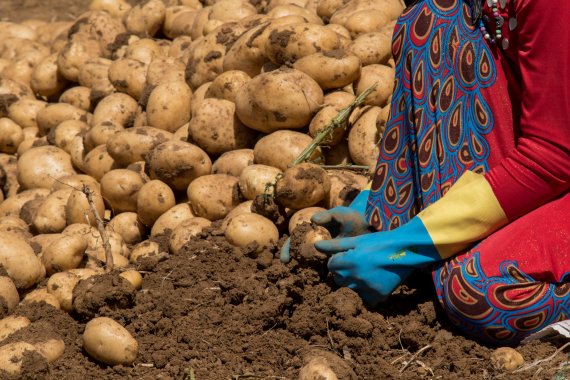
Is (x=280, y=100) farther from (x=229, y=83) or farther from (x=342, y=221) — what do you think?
(x=342, y=221)

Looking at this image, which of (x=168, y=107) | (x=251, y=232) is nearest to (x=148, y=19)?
(x=168, y=107)

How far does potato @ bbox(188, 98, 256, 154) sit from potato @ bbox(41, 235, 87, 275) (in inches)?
29.9

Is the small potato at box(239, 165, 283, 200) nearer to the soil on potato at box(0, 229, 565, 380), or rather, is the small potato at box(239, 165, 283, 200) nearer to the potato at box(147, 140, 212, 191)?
the potato at box(147, 140, 212, 191)

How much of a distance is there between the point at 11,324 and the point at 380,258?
4.17 feet

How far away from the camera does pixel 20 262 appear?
10.4 ft

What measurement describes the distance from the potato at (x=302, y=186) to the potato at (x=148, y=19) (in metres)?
2.16

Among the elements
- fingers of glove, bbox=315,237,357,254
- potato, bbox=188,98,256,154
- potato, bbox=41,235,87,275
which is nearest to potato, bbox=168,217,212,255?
potato, bbox=41,235,87,275

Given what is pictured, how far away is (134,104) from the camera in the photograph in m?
4.41

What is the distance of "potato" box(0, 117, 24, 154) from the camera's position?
4703 mm

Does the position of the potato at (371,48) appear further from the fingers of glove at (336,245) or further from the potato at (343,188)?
the fingers of glove at (336,245)

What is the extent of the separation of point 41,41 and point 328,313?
4.06 metres

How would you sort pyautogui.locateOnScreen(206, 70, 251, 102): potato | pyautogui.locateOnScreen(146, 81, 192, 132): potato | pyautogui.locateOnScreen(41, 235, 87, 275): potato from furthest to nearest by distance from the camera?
1. pyautogui.locateOnScreen(146, 81, 192, 132): potato
2. pyautogui.locateOnScreen(206, 70, 251, 102): potato
3. pyautogui.locateOnScreen(41, 235, 87, 275): potato

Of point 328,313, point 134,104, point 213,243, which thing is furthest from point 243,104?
point 328,313

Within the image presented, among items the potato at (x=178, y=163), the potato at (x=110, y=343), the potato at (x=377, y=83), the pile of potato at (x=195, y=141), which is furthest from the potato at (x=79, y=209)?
the potato at (x=377, y=83)
